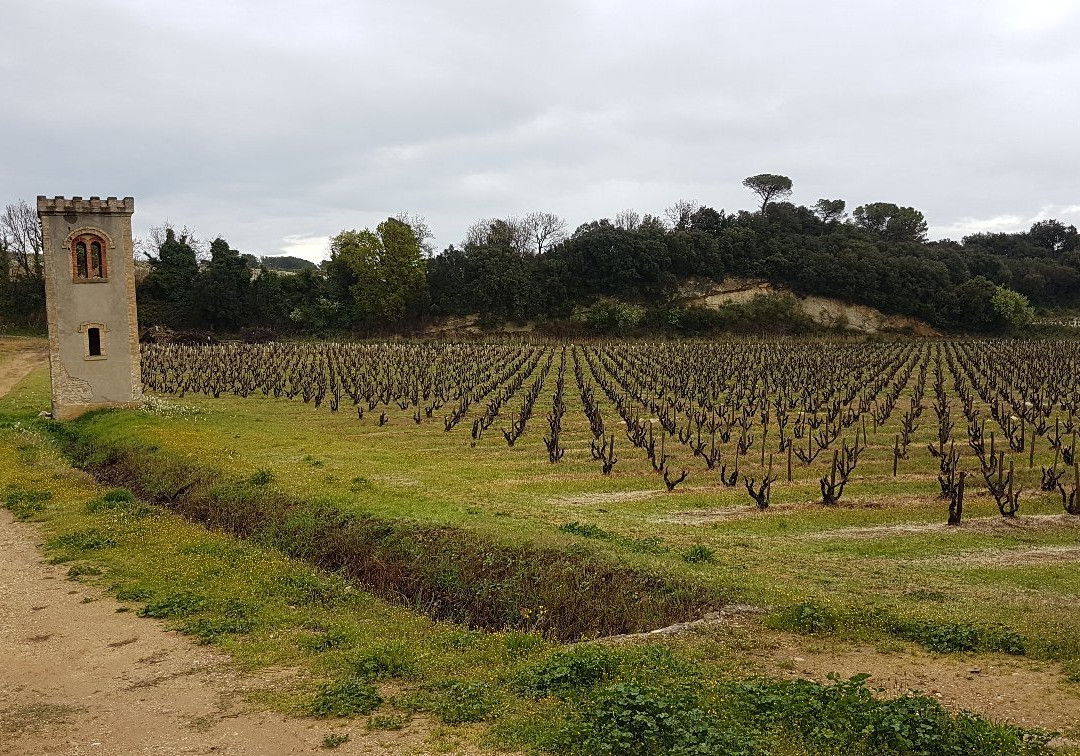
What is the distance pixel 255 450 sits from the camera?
2284 centimetres

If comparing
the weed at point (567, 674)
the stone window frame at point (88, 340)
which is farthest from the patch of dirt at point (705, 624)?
the stone window frame at point (88, 340)

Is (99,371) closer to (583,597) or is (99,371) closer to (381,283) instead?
(583,597)

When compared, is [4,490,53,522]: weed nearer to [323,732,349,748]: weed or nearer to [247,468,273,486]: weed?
[247,468,273,486]: weed

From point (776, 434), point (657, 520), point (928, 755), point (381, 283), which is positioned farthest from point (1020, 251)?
point (928, 755)

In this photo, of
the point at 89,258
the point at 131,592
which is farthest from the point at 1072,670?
the point at 89,258

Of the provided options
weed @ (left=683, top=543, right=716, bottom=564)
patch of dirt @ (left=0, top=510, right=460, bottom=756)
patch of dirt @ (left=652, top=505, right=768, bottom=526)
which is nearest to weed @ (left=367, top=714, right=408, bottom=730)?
patch of dirt @ (left=0, top=510, right=460, bottom=756)

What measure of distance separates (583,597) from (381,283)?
236ft

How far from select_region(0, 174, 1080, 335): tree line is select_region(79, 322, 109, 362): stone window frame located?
5150 centimetres

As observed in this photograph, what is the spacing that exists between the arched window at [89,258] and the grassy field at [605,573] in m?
6.62

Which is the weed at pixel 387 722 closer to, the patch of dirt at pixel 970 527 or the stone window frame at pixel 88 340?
the patch of dirt at pixel 970 527

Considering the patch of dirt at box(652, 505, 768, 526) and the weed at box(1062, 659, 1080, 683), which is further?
the patch of dirt at box(652, 505, 768, 526)

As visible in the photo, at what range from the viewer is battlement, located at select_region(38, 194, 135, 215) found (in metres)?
27.3

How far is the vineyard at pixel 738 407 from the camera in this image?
2038 centimetres

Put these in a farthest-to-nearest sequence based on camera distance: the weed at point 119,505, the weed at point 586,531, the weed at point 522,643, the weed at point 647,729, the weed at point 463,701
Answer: the weed at point 119,505
the weed at point 586,531
the weed at point 522,643
the weed at point 463,701
the weed at point 647,729
